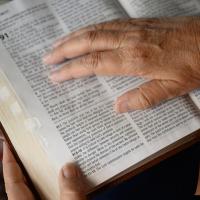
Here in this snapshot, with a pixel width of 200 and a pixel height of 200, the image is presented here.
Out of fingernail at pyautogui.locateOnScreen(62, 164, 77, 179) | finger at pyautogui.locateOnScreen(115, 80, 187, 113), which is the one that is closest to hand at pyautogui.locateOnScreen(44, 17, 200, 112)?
finger at pyautogui.locateOnScreen(115, 80, 187, 113)

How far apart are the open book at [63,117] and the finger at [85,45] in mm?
29

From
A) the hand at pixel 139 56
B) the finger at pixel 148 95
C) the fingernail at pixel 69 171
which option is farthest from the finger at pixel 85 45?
the fingernail at pixel 69 171

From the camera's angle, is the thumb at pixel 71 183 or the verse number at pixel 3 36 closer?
the thumb at pixel 71 183

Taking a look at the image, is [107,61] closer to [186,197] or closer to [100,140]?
[100,140]

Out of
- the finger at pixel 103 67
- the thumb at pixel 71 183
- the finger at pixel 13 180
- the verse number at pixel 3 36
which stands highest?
the verse number at pixel 3 36

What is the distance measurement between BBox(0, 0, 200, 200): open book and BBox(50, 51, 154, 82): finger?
0.02 metres

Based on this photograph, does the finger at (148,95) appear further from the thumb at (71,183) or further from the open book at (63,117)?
the thumb at (71,183)

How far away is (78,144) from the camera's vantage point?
64cm

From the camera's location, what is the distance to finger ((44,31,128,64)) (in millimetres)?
713

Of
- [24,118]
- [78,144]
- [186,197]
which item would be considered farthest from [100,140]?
Result: [186,197]

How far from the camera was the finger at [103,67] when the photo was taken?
695 mm

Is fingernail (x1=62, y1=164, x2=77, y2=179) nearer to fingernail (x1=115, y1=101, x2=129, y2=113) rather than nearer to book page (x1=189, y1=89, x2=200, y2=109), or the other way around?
fingernail (x1=115, y1=101, x2=129, y2=113)

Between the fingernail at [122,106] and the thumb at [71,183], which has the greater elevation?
the fingernail at [122,106]

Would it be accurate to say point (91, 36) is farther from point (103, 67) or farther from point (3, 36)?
point (3, 36)
